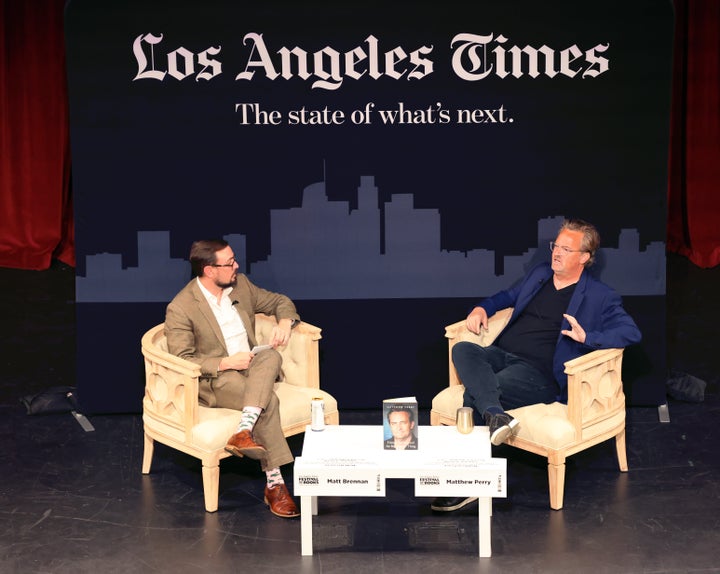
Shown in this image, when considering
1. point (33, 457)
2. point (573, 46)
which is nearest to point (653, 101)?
point (573, 46)

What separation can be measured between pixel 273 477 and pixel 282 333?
0.81 m

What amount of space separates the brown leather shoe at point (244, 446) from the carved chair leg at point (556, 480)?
1311 millimetres

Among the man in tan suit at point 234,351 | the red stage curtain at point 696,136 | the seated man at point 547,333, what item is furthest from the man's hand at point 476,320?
the red stage curtain at point 696,136

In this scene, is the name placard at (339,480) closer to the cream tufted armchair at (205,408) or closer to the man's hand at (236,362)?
the cream tufted armchair at (205,408)

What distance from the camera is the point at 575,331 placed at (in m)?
5.63

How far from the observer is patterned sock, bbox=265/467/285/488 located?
17.7 ft

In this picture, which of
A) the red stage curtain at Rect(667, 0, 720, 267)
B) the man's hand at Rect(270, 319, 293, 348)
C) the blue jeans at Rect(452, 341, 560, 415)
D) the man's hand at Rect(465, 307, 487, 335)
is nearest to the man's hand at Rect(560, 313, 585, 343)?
the blue jeans at Rect(452, 341, 560, 415)

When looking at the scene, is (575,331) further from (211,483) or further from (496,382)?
(211,483)

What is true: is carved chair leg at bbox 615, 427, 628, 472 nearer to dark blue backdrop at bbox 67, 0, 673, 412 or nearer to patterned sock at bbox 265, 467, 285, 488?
dark blue backdrop at bbox 67, 0, 673, 412

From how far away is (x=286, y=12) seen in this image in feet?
20.6

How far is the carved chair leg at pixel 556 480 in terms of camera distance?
5355 millimetres

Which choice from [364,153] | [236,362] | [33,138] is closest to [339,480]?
[236,362]

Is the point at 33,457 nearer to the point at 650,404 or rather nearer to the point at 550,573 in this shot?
the point at 550,573

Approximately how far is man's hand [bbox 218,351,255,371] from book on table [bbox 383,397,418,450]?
35.0 inches
